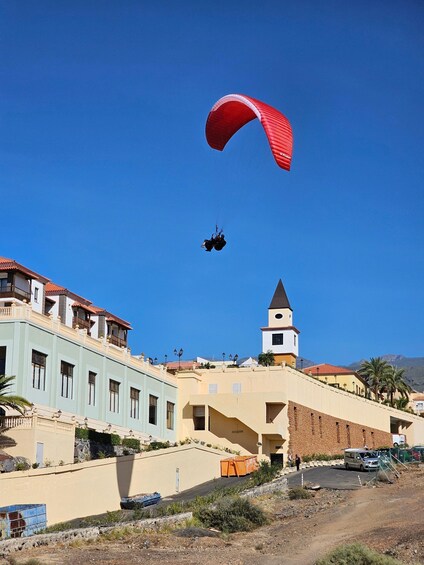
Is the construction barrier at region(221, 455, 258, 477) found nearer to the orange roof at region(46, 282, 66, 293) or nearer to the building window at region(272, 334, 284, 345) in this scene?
the orange roof at region(46, 282, 66, 293)

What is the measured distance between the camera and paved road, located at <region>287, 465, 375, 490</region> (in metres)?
50.3

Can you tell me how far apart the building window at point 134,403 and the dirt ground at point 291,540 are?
17548 mm

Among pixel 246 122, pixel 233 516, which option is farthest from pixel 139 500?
pixel 246 122

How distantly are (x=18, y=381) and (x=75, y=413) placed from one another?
6.06 m

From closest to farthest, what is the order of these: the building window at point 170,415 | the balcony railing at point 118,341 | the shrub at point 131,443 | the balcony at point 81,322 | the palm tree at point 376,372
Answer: the shrub at point 131,443, the building window at point 170,415, the balcony at point 81,322, the balcony railing at point 118,341, the palm tree at point 376,372

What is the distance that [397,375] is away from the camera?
382 feet

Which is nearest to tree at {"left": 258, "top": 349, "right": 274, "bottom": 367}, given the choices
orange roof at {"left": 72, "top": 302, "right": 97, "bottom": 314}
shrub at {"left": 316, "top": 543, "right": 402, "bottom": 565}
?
orange roof at {"left": 72, "top": 302, "right": 97, "bottom": 314}

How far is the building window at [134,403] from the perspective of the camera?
198ft

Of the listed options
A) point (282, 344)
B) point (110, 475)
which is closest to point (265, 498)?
point (110, 475)

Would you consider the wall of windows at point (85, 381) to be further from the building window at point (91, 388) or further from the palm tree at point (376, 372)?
the palm tree at point (376, 372)

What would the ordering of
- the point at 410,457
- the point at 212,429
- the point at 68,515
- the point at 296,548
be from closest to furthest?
the point at 296,548 → the point at 68,515 → the point at 410,457 → the point at 212,429

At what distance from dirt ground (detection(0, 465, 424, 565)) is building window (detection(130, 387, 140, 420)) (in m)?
17.5

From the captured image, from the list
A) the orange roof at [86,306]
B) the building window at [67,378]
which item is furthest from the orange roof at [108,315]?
the building window at [67,378]

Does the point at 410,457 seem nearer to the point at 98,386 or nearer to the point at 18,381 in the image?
the point at 98,386
